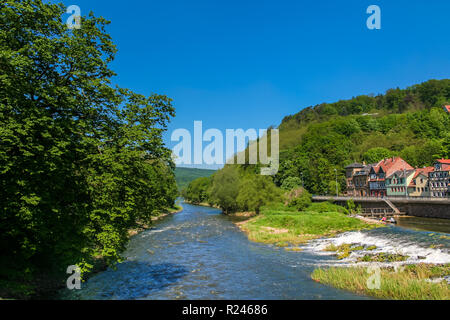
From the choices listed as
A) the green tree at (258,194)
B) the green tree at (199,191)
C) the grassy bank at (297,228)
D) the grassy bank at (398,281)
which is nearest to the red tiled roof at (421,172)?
the green tree at (258,194)

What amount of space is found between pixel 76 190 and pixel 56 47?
7.83 metres

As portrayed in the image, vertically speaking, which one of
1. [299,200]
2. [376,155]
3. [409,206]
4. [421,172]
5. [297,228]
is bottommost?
[297,228]

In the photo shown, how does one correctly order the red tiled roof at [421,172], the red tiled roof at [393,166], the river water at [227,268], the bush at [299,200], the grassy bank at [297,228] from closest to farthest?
the river water at [227,268]
the grassy bank at [297,228]
the bush at [299,200]
the red tiled roof at [421,172]
the red tiled roof at [393,166]

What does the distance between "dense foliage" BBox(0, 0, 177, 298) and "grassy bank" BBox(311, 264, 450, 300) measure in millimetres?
14646

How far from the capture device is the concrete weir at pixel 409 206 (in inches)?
2449

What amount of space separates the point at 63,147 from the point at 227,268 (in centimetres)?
1925

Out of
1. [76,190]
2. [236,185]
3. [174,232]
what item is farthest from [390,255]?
[236,185]

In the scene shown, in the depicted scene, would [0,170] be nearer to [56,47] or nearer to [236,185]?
[56,47]

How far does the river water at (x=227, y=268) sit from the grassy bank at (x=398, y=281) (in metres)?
0.97

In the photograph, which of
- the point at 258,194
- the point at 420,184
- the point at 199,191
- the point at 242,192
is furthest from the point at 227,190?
the point at 199,191

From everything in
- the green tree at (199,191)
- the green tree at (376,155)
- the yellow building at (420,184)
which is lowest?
the green tree at (199,191)

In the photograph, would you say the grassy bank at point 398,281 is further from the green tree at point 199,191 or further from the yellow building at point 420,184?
the green tree at point 199,191

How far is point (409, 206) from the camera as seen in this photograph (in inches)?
2753

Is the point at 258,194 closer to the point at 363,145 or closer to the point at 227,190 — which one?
the point at 227,190
